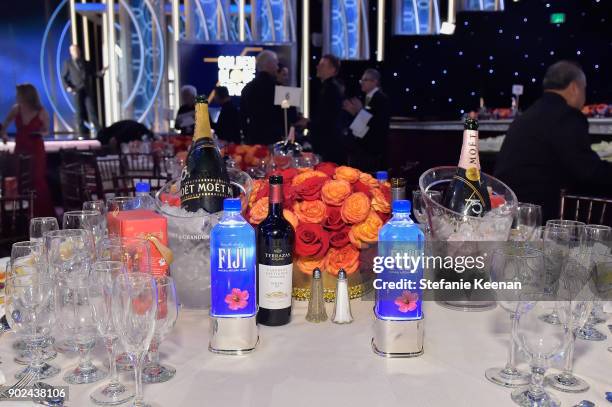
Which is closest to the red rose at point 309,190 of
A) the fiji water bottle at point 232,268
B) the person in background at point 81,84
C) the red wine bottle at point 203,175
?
the red wine bottle at point 203,175

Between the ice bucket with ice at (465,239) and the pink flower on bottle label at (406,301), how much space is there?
1.03ft

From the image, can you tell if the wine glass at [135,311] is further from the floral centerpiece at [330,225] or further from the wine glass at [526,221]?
the wine glass at [526,221]

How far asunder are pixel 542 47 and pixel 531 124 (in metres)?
7.40

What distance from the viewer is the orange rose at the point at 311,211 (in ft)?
Answer: 4.65

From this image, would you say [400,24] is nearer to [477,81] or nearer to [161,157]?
[477,81]

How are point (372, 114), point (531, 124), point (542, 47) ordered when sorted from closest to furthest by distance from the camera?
point (531, 124) → point (372, 114) → point (542, 47)

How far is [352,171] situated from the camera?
60.4 inches

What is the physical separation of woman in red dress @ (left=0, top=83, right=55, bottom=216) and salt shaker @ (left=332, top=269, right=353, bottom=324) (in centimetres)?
467

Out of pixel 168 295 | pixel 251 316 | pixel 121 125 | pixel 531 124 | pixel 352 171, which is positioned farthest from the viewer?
pixel 121 125

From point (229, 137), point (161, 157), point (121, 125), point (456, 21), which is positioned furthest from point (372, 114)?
point (456, 21)

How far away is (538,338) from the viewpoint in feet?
3.14

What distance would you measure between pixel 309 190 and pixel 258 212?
0.14m

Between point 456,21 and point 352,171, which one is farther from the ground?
point 456,21

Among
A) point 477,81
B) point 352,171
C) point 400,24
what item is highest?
point 400,24
